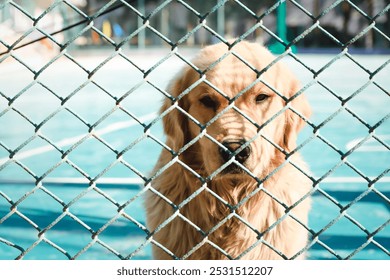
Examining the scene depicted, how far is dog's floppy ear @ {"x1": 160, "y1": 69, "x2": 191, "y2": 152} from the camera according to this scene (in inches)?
154

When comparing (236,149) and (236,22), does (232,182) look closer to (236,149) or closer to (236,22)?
(236,149)

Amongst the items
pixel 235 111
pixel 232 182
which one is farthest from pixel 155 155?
pixel 235 111

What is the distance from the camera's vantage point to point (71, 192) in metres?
6.20

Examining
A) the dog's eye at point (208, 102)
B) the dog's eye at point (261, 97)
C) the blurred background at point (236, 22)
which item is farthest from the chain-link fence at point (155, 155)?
the blurred background at point (236, 22)

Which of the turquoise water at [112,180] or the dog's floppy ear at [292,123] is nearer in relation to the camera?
the dog's floppy ear at [292,123]

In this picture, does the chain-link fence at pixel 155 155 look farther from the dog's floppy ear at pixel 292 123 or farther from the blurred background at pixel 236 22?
the blurred background at pixel 236 22

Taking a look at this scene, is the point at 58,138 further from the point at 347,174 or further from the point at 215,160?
the point at 215,160

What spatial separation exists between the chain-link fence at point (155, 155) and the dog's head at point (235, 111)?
26 mm

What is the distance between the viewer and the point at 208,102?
12.0 ft

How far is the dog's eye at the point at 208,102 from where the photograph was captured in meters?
3.62

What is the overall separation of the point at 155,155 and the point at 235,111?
4.78 metres

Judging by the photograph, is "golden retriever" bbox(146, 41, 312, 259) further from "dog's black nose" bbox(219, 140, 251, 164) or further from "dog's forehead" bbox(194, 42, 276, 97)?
"dog's black nose" bbox(219, 140, 251, 164)

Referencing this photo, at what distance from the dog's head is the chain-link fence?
0.09ft

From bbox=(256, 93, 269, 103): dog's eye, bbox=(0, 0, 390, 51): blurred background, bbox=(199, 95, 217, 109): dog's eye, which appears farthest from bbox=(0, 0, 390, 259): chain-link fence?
bbox=(0, 0, 390, 51): blurred background
